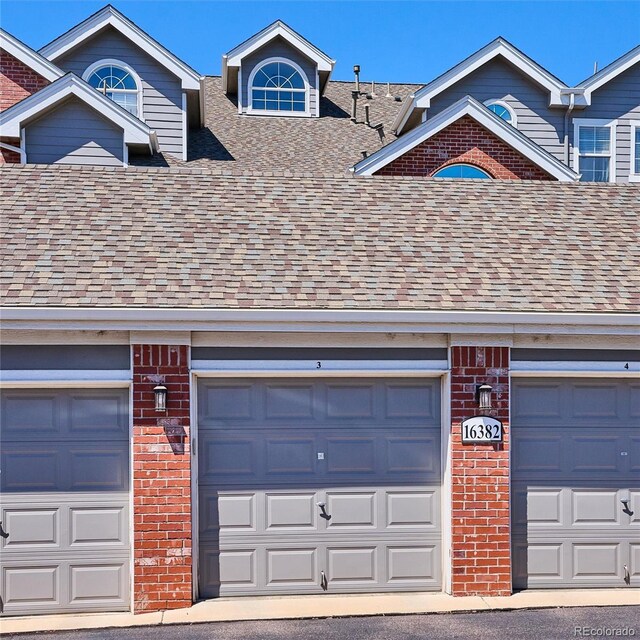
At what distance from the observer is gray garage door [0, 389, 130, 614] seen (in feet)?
25.0

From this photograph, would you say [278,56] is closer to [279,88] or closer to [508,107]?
[279,88]

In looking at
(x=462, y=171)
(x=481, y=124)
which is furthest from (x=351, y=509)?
(x=481, y=124)

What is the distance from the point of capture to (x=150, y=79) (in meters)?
16.0

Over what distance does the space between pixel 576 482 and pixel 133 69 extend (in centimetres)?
1285

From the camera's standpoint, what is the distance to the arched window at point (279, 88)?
1817 cm

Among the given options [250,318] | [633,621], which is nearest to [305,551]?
[250,318]

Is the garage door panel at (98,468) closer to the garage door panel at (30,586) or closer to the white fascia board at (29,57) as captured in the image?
the garage door panel at (30,586)

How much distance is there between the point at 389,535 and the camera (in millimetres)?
8055

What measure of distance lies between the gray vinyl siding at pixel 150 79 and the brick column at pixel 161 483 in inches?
371

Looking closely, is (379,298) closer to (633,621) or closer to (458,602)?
(458,602)

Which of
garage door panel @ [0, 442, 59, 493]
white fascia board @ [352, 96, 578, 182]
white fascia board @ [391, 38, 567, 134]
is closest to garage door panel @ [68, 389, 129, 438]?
garage door panel @ [0, 442, 59, 493]

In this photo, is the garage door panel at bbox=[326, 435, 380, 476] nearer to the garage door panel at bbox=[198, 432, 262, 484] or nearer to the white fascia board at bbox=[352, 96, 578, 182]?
the garage door panel at bbox=[198, 432, 262, 484]

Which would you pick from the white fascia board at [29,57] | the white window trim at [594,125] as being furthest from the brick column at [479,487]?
the white fascia board at [29,57]

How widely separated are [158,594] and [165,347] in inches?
101
